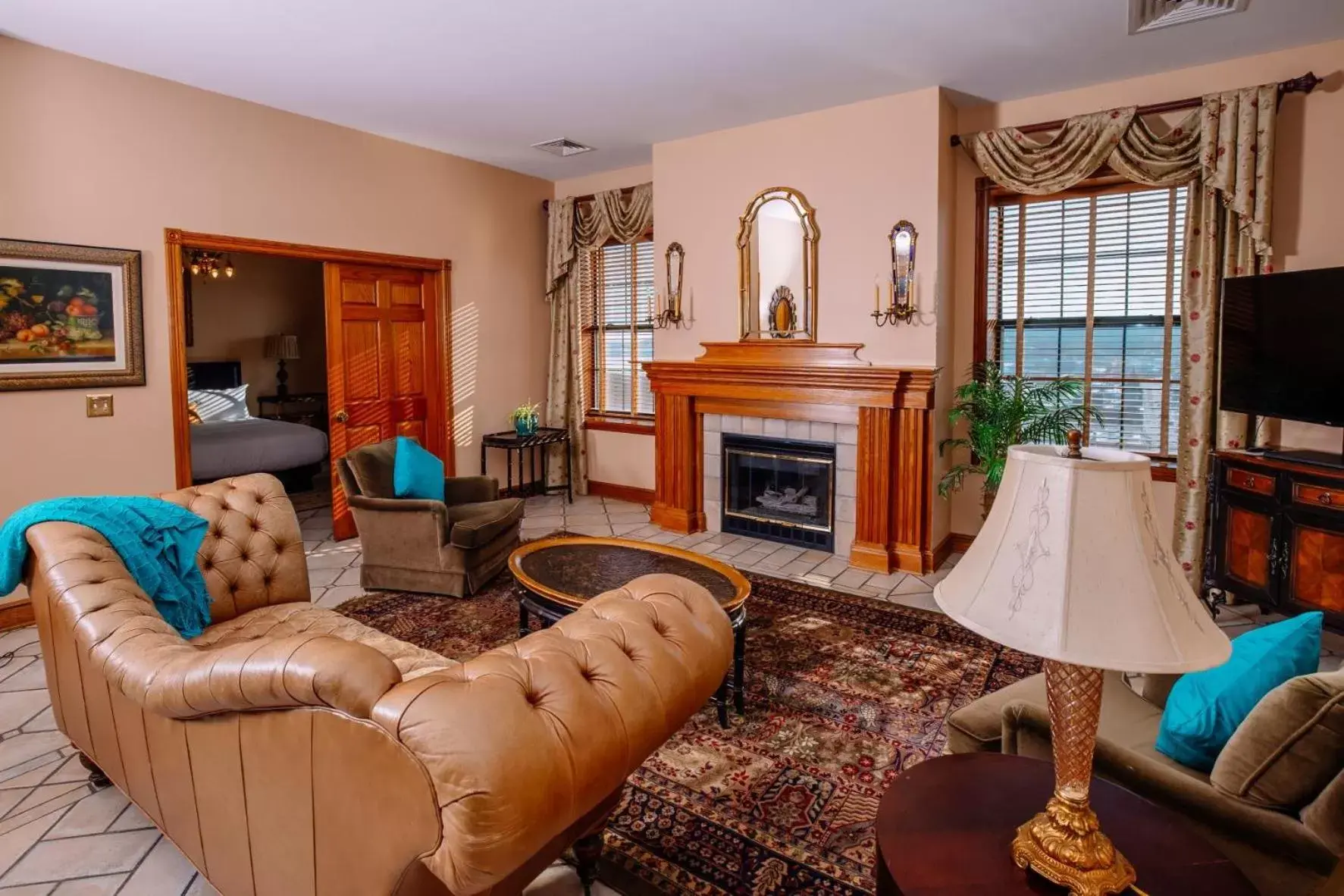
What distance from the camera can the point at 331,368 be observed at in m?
5.49

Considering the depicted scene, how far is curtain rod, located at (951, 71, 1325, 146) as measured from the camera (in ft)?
12.6

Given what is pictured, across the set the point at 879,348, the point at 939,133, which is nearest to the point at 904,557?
the point at 879,348

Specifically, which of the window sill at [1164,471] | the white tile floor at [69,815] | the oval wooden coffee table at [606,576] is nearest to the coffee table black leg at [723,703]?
the oval wooden coffee table at [606,576]

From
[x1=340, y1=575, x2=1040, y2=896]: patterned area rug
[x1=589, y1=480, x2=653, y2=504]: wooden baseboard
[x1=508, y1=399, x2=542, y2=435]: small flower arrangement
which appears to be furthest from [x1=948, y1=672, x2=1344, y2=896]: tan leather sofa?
[x1=508, y1=399, x2=542, y2=435]: small flower arrangement

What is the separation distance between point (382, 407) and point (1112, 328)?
16.3 ft

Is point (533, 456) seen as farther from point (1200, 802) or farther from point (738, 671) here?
point (1200, 802)

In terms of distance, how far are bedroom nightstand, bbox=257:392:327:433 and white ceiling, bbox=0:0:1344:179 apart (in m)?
4.48

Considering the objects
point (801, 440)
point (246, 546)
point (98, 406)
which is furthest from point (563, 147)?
point (246, 546)

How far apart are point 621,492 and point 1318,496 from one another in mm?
4799

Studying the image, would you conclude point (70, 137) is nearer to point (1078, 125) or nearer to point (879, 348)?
point (879, 348)

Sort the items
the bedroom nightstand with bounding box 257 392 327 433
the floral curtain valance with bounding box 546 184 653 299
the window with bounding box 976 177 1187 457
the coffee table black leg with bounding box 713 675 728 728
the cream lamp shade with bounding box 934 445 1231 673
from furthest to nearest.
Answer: the bedroom nightstand with bounding box 257 392 327 433, the floral curtain valance with bounding box 546 184 653 299, the window with bounding box 976 177 1187 457, the coffee table black leg with bounding box 713 675 728 728, the cream lamp shade with bounding box 934 445 1231 673

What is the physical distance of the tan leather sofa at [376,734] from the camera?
45.0 inches

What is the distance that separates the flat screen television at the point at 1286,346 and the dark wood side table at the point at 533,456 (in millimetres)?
4713

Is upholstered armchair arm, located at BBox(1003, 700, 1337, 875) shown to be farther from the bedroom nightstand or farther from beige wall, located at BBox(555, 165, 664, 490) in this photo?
the bedroom nightstand
